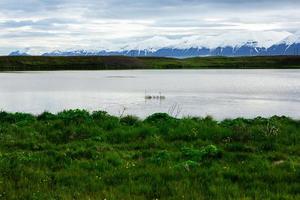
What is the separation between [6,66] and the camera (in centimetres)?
15812

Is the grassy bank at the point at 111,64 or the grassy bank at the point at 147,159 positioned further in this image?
the grassy bank at the point at 111,64

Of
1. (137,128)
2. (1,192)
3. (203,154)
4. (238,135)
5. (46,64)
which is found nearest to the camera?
(1,192)

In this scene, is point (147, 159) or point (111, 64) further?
point (111, 64)

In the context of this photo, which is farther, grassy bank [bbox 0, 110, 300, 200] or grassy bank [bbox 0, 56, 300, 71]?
grassy bank [bbox 0, 56, 300, 71]

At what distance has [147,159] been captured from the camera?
1455 centimetres

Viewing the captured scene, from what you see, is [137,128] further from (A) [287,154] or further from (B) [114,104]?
(B) [114,104]

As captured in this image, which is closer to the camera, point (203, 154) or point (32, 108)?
point (203, 154)

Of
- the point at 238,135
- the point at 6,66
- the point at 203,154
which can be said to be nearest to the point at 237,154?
the point at 203,154

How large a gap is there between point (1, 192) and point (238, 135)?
9.91 meters

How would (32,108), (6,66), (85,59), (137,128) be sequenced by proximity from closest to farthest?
(137,128), (32,108), (6,66), (85,59)

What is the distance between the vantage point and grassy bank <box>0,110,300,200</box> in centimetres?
1121

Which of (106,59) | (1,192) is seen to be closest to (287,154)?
(1,192)

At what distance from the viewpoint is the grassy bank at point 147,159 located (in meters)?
11.2

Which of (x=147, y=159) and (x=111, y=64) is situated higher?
(x=147, y=159)
